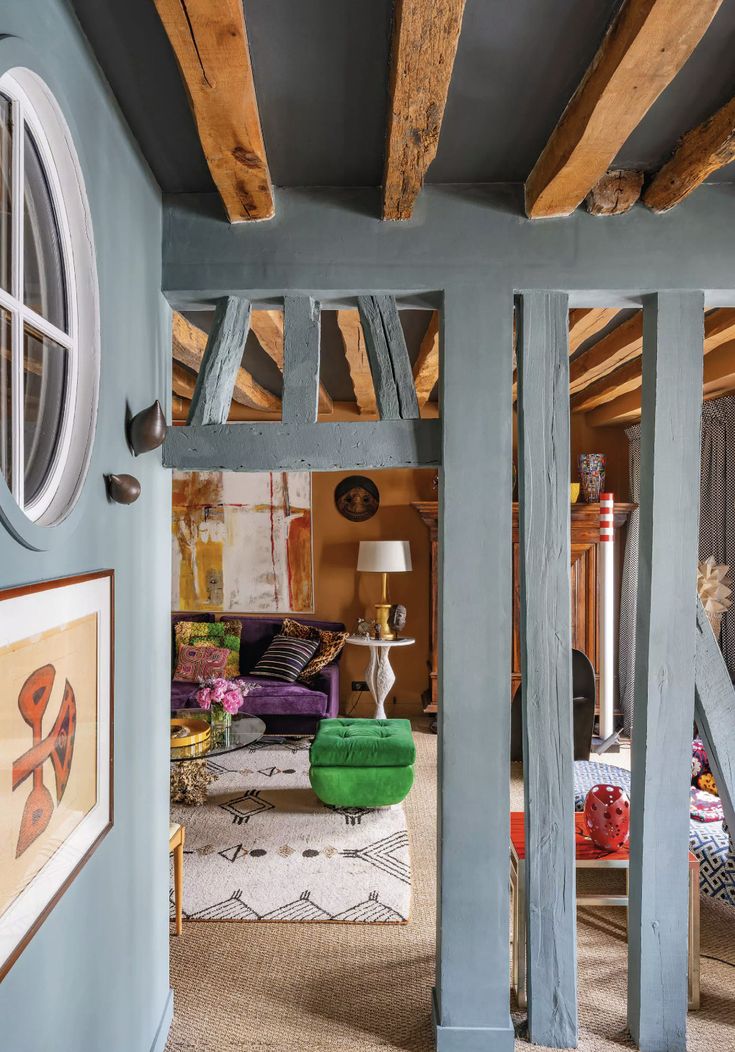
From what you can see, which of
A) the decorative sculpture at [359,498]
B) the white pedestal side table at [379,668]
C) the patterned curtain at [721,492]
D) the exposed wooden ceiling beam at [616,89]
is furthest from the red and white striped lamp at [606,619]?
the exposed wooden ceiling beam at [616,89]

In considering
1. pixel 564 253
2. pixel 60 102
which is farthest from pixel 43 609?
pixel 564 253

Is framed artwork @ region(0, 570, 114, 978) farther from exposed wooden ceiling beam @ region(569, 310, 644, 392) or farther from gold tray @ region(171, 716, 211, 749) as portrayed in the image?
exposed wooden ceiling beam @ region(569, 310, 644, 392)

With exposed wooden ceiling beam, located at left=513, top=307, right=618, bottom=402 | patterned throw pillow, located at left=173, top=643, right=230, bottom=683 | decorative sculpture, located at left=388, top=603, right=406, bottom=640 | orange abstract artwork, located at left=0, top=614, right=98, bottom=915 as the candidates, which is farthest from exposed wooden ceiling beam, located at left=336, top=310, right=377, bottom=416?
patterned throw pillow, located at left=173, top=643, right=230, bottom=683

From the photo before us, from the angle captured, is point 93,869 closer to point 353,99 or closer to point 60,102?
point 60,102

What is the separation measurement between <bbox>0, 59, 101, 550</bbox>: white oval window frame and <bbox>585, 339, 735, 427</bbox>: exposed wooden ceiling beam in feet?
9.24

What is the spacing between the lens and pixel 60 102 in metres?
1.38

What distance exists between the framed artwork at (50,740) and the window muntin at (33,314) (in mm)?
221

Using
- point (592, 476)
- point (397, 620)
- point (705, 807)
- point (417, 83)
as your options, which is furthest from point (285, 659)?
point (417, 83)

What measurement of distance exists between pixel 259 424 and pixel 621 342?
6.82 feet

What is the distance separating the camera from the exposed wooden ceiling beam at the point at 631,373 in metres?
3.19

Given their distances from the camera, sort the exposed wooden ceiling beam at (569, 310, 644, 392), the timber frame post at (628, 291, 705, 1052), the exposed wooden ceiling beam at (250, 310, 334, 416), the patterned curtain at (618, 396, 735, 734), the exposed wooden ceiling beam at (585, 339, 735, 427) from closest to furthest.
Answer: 1. the timber frame post at (628, 291, 705, 1052)
2. the exposed wooden ceiling beam at (250, 310, 334, 416)
3. the exposed wooden ceiling beam at (569, 310, 644, 392)
4. the exposed wooden ceiling beam at (585, 339, 735, 427)
5. the patterned curtain at (618, 396, 735, 734)

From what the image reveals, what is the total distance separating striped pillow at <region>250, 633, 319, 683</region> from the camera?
526cm

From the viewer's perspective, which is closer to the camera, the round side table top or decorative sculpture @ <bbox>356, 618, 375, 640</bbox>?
the round side table top

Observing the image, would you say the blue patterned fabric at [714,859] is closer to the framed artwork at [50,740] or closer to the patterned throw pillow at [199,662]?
the framed artwork at [50,740]
